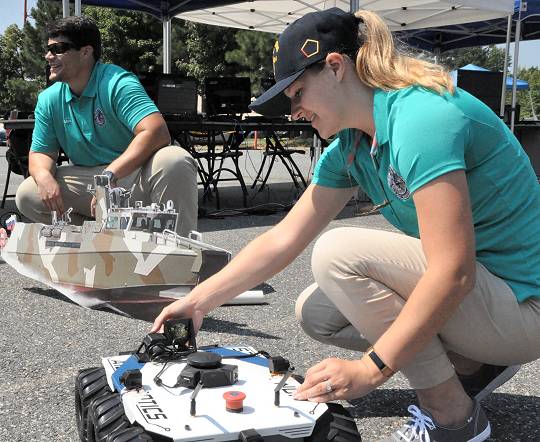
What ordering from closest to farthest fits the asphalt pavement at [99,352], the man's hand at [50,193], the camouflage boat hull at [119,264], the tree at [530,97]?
the asphalt pavement at [99,352], the camouflage boat hull at [119,264], the man's hand at [50,193], the tree at [530,97]

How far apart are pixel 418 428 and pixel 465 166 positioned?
671 mm

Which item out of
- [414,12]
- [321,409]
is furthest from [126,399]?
[414,12]

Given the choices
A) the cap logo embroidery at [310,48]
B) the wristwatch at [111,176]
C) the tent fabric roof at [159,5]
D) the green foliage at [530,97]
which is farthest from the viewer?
the green foliage at [530,97]

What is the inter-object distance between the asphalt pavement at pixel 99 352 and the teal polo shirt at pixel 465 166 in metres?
0.61

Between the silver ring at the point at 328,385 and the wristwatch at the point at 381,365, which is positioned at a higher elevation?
the wristwatch at the point at 381,365

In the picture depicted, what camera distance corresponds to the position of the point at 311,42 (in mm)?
1597

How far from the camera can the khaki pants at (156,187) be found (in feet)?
11.7

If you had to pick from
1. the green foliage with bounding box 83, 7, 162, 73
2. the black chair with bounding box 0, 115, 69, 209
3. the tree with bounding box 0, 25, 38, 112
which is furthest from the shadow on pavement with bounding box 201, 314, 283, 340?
the tree with bounding box 0, 25, 38, 112

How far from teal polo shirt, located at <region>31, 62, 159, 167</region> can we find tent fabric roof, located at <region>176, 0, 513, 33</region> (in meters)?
6.02

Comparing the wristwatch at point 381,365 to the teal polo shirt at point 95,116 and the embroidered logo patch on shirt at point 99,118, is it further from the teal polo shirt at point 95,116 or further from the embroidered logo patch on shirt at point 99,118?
the embroidered logo patch on shirt at point 99,118

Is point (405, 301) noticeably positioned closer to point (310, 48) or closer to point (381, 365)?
point (381, 365)

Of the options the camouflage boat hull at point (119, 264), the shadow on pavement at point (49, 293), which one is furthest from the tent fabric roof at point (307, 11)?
the camouflage boat hull at point (119, 264)

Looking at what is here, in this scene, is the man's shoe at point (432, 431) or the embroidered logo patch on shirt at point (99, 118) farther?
the embroidered logo patch on shirt at point (99, 118)

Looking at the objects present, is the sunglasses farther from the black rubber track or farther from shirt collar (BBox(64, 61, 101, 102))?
the black rubber track
